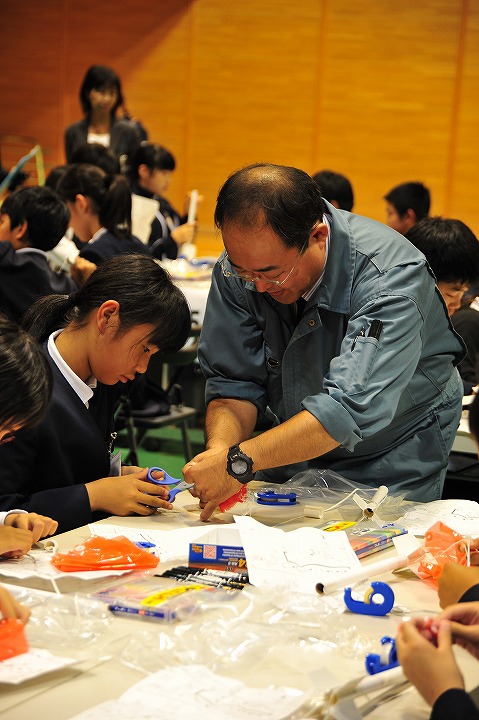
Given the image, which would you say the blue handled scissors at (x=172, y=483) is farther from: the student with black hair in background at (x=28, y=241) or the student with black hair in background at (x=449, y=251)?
the student with black hair in background at (x=28, y=241)

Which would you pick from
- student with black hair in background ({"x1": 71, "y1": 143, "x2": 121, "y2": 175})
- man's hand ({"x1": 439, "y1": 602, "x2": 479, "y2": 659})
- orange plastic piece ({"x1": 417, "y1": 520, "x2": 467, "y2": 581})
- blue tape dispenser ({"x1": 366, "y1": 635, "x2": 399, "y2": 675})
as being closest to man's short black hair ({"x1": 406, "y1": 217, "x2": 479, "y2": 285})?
Answer: orange plastic piece ({"x1": 417, "y1": 520, "x2": 467, "y2": 581})

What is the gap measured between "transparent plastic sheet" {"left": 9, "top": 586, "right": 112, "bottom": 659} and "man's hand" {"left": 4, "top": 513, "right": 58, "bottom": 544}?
0.22 metres

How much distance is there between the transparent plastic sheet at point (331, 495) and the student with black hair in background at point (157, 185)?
173 inches

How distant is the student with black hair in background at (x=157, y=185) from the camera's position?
21.8 feet

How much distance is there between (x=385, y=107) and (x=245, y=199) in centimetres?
763

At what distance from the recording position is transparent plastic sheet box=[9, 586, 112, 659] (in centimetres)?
138

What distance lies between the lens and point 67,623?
57.4 inches

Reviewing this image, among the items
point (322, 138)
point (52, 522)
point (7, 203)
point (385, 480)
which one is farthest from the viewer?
point (322, 138)

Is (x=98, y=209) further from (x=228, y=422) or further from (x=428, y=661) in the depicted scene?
(x=428, y=661)

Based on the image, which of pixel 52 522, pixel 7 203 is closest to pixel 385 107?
pixel 7 203

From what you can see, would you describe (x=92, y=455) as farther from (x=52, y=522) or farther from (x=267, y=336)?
(x=267, y=336)

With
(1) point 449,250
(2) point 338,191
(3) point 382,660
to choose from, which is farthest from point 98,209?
(3) point 382,660

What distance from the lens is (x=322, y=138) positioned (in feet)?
31.4

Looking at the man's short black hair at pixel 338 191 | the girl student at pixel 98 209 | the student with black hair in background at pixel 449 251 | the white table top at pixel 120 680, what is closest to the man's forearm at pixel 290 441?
the white table top at pixel 120 680
